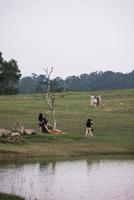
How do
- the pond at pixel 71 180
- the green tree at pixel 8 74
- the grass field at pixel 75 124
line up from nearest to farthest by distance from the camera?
1. the pond at pixel 71 180
2. the grass field at pixel 75 124
3. the green tree at pixel 8 74

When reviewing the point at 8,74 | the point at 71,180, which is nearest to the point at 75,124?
the point at 71,180

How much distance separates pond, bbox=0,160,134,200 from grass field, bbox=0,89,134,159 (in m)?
4.98

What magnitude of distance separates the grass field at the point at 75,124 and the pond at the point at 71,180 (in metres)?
4.98

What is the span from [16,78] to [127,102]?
47690 millimetres

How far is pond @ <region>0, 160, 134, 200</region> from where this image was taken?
2795 cm

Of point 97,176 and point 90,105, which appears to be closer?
point 97,176

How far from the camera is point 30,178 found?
33156 mm

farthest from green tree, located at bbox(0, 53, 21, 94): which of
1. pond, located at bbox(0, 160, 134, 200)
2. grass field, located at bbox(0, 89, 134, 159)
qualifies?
pond, located at bbox(0, 160, 134, 200)

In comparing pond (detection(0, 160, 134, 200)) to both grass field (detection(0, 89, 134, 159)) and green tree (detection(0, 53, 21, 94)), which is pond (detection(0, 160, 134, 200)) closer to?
grass field (detection(0, 89, 134, 159))

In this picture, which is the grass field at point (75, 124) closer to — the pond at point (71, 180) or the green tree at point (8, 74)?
the pond at point (71, 180)

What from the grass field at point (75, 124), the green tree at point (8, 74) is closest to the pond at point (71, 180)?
the grass field at point (75, 124)

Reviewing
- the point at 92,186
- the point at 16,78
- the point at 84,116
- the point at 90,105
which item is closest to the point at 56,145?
the point at 92,186

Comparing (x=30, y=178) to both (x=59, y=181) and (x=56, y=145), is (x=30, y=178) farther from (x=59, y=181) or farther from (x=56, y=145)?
(x=56, y=145)

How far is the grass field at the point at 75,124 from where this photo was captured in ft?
155
